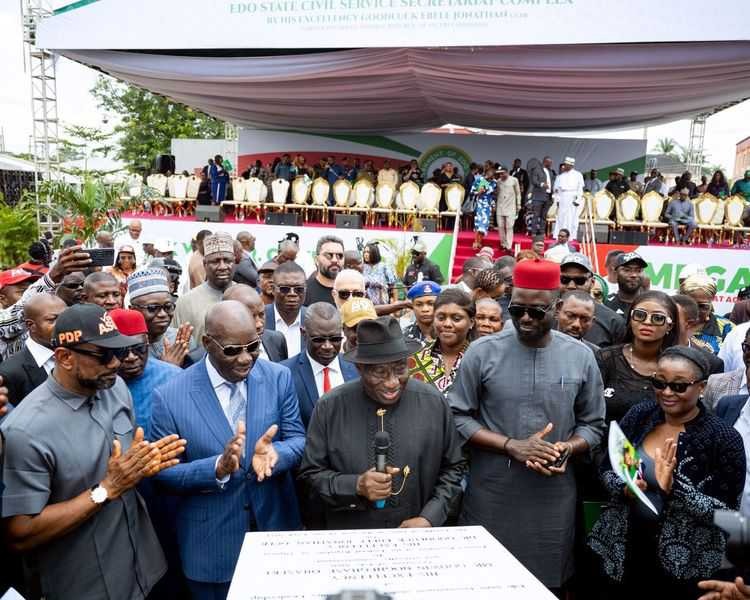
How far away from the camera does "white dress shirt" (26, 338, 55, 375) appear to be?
12.2ft

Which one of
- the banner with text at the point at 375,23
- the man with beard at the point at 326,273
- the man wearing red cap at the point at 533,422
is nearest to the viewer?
the man wearing red cap at the point at 533,422

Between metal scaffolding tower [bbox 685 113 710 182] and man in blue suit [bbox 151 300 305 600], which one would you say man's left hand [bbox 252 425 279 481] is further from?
metal scaffolding tower [bbox 685 113 710 182]

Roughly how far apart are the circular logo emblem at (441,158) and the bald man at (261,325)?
1668 centimetres

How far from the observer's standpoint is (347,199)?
16484 mm

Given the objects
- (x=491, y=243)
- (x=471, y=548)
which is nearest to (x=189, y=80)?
(x=491, y=243)

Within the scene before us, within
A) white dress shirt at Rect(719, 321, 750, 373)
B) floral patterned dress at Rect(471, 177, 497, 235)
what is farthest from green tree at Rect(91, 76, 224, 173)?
white dress shirt at Rect(719, 321, 750, 373)

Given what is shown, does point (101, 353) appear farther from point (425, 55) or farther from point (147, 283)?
point (425, 55)

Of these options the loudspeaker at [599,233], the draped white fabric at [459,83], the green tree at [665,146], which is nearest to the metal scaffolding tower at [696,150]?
the draped white fabric at [459,83]

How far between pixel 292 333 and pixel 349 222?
1047 centimetres

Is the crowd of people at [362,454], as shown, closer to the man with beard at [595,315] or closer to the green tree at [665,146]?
the man with beard at [595,315]

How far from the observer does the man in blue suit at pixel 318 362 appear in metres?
3.69

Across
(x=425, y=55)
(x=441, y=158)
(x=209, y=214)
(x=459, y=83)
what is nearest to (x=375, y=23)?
(x=425, y=55)

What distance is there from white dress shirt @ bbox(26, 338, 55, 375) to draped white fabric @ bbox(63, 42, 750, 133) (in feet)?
37.2

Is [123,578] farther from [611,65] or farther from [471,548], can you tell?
[611,65]
